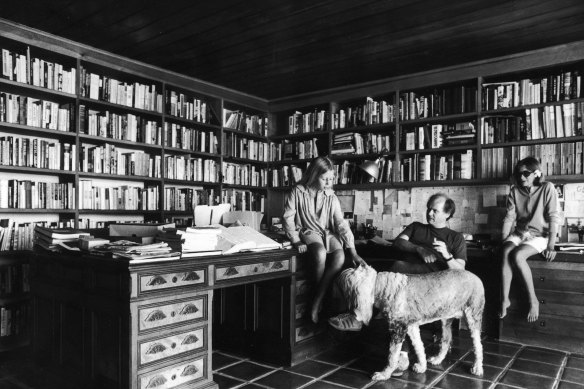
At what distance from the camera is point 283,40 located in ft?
12.8

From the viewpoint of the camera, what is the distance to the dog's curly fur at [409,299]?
8.69 feet

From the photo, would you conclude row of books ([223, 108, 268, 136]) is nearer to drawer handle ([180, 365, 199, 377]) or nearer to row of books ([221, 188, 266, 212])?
row of books ([221, 188, 266, 212])

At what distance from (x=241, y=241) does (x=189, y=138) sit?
260 cm

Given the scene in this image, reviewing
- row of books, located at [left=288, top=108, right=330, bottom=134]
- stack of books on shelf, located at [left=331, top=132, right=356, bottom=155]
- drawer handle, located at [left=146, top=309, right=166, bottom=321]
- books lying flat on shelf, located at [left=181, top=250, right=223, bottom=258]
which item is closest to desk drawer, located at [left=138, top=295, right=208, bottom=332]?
drawer handle, located at [left=146, top=309, right=166, bottom=321]

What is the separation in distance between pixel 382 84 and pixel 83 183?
10.8ft

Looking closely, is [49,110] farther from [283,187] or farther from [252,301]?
[283,187]

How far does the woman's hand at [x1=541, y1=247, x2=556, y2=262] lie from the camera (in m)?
3.58

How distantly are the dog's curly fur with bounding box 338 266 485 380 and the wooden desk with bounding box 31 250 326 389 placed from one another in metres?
0.62

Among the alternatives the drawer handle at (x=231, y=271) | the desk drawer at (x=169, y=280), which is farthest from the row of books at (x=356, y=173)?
the desk drawer at (x=169, y=280)

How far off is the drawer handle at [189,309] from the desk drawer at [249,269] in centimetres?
20

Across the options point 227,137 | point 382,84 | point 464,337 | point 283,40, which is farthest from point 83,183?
point 464,337

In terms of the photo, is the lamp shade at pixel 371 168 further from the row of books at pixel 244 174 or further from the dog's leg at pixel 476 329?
the dog's leg at pixel 476 329

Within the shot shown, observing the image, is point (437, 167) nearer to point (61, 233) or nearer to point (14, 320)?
point (61, 233)

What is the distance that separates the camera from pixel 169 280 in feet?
7.59
